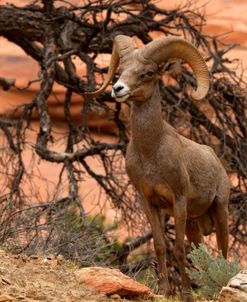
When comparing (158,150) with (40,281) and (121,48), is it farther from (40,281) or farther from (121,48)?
(40,281)

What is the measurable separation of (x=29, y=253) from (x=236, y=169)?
5179 millimetres

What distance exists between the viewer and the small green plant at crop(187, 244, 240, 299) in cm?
741

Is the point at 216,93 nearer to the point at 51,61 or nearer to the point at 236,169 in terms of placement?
the point at 236,169

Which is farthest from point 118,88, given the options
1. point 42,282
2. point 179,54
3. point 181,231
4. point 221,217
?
point 221,217

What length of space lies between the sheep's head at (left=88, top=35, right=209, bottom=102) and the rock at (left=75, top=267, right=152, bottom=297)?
1473 mm

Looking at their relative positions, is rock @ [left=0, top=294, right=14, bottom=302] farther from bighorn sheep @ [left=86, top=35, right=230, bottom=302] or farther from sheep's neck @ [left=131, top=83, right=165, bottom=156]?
sheep's neck @ [left=131, top=83, right=165, bottom=156]

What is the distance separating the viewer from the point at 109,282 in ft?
23.5

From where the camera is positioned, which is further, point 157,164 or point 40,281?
point 157,164

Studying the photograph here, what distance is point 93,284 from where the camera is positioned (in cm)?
719

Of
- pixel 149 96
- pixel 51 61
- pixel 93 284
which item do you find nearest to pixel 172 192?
pixel 149 96

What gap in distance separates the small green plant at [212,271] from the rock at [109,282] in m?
0.46

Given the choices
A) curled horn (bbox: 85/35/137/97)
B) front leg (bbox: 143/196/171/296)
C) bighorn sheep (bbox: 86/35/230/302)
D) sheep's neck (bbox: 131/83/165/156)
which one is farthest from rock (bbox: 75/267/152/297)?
curled horn (bbox: 85/35/137/97)

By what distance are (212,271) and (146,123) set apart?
1.59 m

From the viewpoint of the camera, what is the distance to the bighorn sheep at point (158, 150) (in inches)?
326
